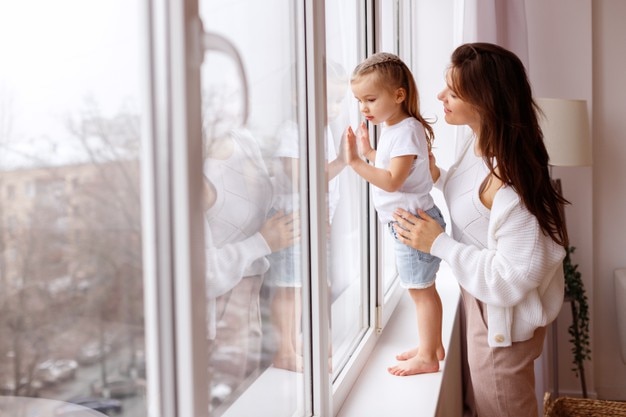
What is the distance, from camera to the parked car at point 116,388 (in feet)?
1.84

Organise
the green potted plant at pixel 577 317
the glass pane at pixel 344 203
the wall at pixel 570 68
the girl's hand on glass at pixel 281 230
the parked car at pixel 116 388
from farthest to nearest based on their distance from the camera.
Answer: the wall at pixel 570 68, the green potted plant at pixel 577 317, the glass pane at pixel 344 203, the girl's hand on glass at pixel 281 230, the parked car at pixel 116 388

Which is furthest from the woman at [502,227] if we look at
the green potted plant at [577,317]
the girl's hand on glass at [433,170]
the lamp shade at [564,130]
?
the green potted plant at [577,317]

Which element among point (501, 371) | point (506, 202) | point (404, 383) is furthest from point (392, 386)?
point (506, 202)

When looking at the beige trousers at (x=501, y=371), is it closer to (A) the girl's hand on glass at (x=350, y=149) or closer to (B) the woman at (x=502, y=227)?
(B) the woman at (x=502, y=227)

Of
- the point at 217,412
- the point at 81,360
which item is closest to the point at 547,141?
the point at 217,412

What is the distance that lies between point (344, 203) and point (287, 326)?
70cm

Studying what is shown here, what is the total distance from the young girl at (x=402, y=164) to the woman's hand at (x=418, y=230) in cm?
3

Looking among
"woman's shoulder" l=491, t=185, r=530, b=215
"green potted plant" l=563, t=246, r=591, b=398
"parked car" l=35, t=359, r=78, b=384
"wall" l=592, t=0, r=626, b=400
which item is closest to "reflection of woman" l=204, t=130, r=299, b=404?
"parked car" l=35, t=359, r=78, b=384

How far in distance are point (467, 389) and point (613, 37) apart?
1.81m

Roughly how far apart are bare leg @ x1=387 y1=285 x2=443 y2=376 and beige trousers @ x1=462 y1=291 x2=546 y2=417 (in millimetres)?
97

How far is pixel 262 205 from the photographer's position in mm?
929

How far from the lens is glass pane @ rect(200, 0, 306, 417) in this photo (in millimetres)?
750

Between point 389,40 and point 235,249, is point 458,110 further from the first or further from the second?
point 389,40

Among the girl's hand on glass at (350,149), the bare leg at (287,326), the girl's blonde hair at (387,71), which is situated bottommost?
the bare leg at (287,326)
